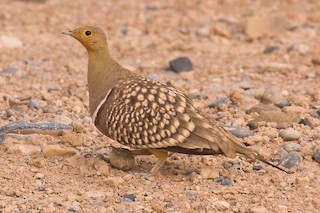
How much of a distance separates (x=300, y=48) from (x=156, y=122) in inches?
174

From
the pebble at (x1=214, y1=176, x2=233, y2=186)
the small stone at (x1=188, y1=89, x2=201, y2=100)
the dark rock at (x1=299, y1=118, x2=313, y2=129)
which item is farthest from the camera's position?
the small stone at (x1=188, y1=89, x2=201, y2=100)

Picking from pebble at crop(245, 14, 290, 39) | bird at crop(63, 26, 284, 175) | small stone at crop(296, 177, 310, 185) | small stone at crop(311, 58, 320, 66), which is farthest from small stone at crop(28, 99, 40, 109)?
pebble at crop(245, 14, 290, 39)

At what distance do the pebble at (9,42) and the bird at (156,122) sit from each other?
4.02m

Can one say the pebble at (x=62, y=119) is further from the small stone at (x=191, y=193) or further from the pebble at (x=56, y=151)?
the small stone at (x=191, y=193)

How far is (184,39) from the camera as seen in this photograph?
10227mm

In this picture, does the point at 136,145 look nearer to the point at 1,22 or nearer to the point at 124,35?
the point at 124,35

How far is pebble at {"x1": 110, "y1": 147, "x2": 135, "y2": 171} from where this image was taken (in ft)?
19.0

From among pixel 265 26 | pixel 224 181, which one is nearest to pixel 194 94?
pixel 224 181

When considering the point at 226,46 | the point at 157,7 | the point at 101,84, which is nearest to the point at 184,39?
the point at 226,46

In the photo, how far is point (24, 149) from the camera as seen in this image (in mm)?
6062

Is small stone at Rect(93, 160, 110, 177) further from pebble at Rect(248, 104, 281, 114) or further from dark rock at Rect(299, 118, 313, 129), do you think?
dark rock at Rect(299, 118, 313, 129)

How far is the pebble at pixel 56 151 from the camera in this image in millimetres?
5996

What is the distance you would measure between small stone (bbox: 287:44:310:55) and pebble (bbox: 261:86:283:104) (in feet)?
6.85

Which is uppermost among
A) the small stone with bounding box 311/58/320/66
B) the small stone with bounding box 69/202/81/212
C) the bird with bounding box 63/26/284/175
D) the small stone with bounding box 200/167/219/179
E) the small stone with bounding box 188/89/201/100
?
the bird with bounding box 63/26/284/175
